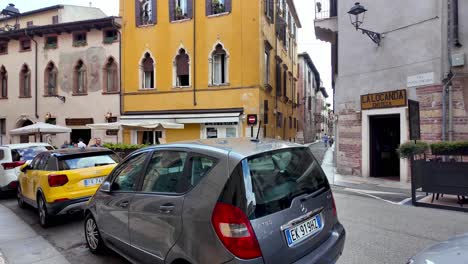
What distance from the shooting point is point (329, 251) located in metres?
3.09

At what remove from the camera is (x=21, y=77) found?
22.5 metres

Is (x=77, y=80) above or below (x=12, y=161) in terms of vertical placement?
above

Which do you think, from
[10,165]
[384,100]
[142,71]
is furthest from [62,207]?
[142,71]

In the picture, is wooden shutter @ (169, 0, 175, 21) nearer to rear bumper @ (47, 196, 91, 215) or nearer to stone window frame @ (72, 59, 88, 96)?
stone window frame @ (72, 59, 88, 96)

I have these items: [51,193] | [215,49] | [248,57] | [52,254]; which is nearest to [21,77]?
[215,49]

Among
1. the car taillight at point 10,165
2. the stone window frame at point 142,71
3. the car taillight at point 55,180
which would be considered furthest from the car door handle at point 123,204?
the stone window frame at point 142,71

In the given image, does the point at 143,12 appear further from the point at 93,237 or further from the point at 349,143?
the point at 93,237

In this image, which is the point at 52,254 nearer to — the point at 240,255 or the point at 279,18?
the point at 240,255

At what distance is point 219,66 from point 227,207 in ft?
53.7

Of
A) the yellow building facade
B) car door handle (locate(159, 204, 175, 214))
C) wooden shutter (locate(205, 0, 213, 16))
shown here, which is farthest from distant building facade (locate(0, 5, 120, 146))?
car door handle (locate(159, 204, 175, 214))

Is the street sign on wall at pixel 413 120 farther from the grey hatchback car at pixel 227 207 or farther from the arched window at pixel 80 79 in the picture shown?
the arched window at pixel 80 79

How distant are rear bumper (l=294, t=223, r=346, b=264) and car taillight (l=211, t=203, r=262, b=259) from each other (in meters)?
0.51

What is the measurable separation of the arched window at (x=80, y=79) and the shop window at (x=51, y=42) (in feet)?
7.37

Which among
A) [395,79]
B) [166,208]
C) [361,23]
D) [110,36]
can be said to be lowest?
[166,208]
